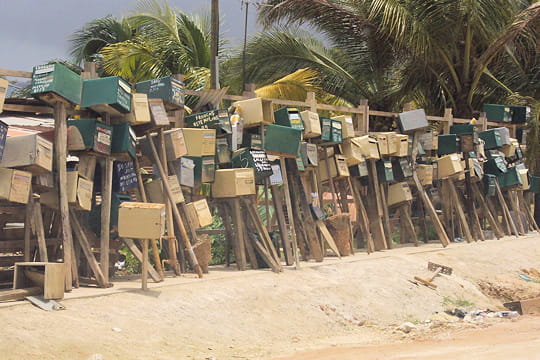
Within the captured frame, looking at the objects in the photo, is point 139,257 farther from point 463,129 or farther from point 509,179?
point 509,179

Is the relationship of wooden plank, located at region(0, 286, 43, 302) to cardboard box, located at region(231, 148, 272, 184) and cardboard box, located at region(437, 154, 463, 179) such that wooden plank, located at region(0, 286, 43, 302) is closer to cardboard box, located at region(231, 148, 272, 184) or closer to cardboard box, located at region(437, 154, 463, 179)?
cardboard box, located at region(231, 148, 272, 184)

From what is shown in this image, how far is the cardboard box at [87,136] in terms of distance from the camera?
953cm

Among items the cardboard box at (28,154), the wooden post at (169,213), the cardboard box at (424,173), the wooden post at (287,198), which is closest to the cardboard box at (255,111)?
the wooden post at (287,198)

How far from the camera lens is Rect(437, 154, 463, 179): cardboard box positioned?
53.8 feet

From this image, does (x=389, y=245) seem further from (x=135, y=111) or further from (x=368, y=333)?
(x=135, y=111)

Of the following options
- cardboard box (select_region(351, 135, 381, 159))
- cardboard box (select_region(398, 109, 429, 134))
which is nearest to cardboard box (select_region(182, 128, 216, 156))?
cardboard box (select_region(351, 135, 381, 159))

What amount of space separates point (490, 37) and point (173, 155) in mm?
11397

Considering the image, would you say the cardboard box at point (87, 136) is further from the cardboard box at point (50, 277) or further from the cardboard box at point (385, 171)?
the cardboard box at point (385, 171)

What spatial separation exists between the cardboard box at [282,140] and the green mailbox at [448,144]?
583 cm

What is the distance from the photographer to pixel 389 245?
49.8 feet

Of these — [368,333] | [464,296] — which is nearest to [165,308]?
[368,333]

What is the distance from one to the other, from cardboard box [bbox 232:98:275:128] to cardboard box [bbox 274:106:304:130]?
619 millimetres

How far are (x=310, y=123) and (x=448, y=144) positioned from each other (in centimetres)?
517

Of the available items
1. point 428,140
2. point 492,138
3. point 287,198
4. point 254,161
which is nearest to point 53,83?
point 254,161
